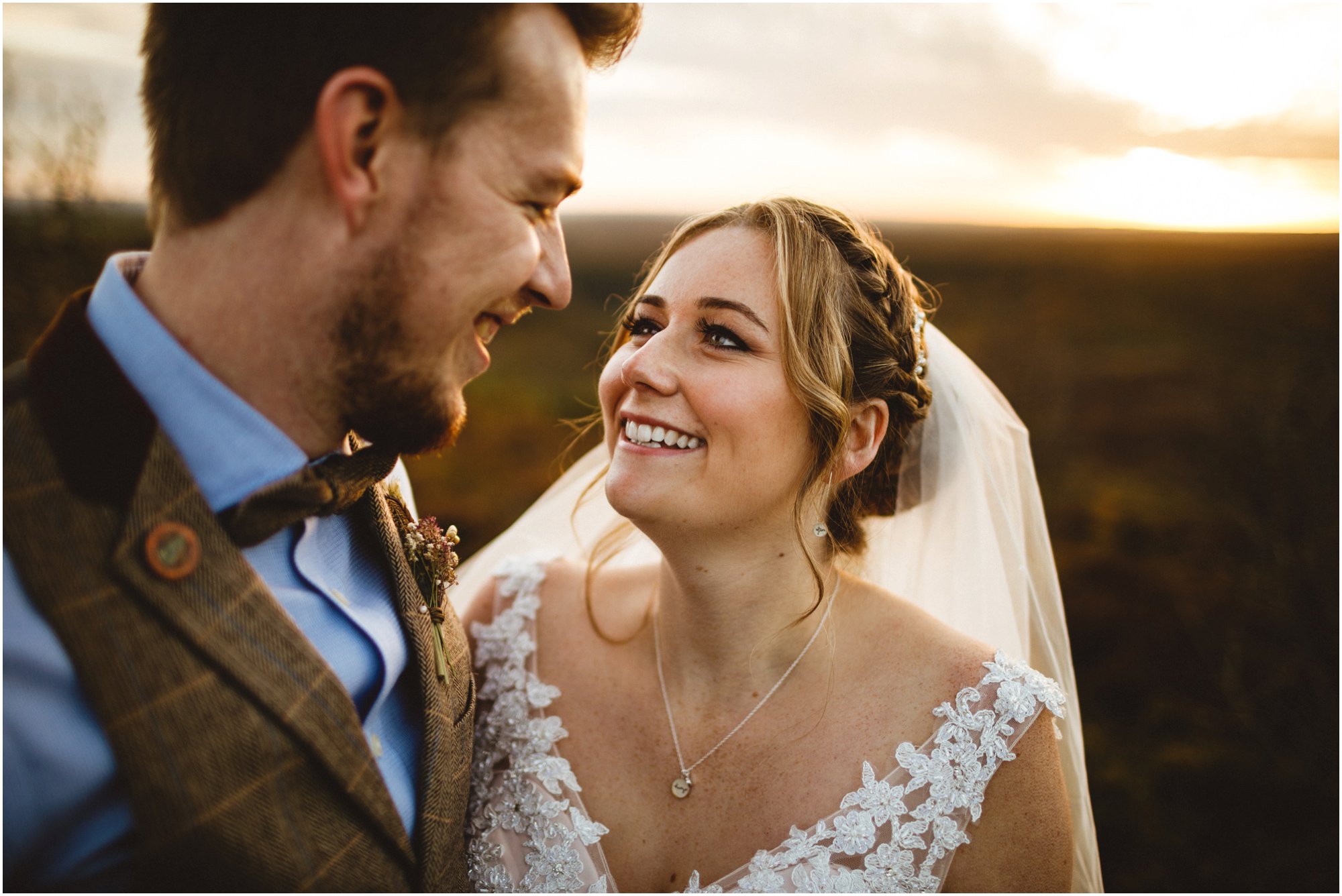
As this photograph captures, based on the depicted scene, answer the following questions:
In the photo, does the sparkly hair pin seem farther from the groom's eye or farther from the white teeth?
the groom's eye

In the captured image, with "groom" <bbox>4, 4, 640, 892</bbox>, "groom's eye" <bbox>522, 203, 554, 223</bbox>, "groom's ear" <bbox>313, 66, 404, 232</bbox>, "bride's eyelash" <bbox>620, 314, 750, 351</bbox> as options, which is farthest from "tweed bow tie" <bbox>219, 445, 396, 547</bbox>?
"bride's eyelash" <bbox>620, 314, 750, 351</bbox>

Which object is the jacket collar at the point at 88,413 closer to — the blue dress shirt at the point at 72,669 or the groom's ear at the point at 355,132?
the blue dress shirt at the point at 72,669

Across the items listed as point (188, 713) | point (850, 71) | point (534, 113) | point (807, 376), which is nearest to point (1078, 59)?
point (850, 71)

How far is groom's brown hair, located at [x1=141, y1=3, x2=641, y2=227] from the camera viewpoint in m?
1.53

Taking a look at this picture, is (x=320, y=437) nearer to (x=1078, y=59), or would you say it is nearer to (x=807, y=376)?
(x=807, y=376)

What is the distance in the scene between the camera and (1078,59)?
3.50 metres

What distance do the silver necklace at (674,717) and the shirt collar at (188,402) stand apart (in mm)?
1425

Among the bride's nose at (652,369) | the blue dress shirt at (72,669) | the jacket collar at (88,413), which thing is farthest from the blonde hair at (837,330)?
the jacket collar at (88,413)

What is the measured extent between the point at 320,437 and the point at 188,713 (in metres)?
0.59

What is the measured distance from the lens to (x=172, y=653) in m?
1.33

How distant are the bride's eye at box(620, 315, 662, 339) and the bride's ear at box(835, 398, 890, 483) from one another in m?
0.69

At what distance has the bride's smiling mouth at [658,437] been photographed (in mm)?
2312

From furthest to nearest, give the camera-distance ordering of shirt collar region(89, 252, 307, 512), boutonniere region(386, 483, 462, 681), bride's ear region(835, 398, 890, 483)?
bride's ear region(835, 398, 890, 483) < boutonniere region(386, 483, 462, 681) < shirt collar region(89, 252, 307, 512)

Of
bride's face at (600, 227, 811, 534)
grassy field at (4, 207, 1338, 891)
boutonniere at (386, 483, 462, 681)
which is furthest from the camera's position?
grassy field at (4, 207, 1338, 891)
